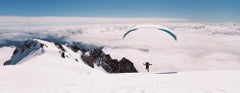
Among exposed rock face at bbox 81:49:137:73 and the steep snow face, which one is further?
exposed rock face at bbox 81:49:137:73

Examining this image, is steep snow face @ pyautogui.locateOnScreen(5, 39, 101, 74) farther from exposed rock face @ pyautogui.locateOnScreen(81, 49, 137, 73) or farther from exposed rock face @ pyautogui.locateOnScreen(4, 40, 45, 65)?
exposed rock face @ pyautogui.locateOnScreen(81, 49, 137, 73)

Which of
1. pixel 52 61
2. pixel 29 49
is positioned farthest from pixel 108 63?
pixel 52 61

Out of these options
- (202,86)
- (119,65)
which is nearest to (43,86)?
(202,86)

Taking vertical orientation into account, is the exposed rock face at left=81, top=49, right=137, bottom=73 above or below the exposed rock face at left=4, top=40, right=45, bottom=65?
below

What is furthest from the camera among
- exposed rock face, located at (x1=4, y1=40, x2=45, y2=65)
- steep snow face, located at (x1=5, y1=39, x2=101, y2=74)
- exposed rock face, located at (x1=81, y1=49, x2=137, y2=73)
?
exposed rock face, located at (x1=81, y1=49, x2=137, y2=73)

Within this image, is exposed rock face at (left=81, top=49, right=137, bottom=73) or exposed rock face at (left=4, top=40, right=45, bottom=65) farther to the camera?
exposed rock face at (left=81, top=49, right=137, bottom=73)

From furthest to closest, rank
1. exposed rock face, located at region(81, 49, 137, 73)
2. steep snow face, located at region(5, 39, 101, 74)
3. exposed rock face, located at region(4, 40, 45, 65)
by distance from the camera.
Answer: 1. exposed rock face, located at region(81, 49, 137, 73)
2. exposed rock face, located at region(4, 40, 45, 65)
3. steep snow face, located at region(5, 39, 101, 74)

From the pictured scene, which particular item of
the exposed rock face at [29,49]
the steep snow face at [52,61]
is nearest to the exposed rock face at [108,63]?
the exposed rock face at [29,49]

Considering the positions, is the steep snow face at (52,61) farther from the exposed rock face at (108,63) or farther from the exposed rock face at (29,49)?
the exposed rock face at (108,63)

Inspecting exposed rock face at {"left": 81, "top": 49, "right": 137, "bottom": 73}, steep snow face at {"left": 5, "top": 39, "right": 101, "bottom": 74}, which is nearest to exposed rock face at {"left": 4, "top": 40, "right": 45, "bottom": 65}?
steep snow face at {"left": 5, "top": 39, "right": 101, "bottom": 74}

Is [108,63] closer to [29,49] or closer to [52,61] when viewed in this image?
[29,49]

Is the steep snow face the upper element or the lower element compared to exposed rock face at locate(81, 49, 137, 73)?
upper
